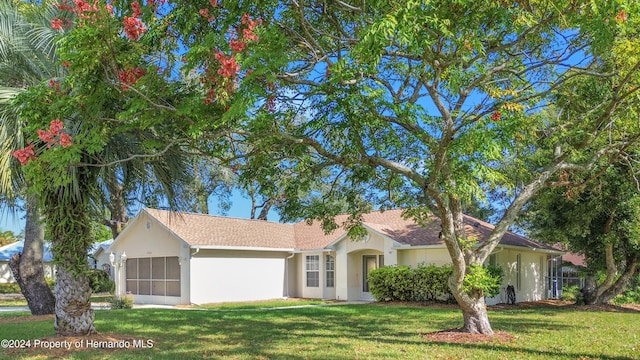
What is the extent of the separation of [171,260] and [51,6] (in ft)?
46.5

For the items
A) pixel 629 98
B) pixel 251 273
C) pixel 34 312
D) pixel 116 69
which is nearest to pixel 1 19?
pixel 116 69

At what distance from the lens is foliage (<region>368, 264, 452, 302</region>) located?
21016 millimetres

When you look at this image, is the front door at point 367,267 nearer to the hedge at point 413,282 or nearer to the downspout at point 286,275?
the hedge at point 413,282

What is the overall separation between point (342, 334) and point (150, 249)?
14.5m

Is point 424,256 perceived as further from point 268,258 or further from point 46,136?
point 46,136

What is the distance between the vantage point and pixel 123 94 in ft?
28.7

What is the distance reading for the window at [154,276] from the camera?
76.8 ft

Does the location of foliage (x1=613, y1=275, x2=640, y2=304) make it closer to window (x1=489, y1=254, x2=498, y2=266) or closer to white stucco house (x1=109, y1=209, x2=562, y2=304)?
white stucco house (x1=109, y1=209, x2=562, y2=304)

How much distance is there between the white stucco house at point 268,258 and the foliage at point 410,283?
935 mm

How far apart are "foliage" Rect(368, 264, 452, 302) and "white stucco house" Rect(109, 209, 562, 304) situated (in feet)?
3.07

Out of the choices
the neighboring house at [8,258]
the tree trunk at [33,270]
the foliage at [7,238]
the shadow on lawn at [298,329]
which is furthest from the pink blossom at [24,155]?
the foliage at [7,238]

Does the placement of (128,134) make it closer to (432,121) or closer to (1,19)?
(1,19)

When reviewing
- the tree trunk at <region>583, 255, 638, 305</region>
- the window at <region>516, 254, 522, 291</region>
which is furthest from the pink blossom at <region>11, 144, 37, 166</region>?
the window at <region>516, 254, 522, 291</region>

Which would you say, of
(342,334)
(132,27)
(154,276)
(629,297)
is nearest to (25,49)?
(132,27)
